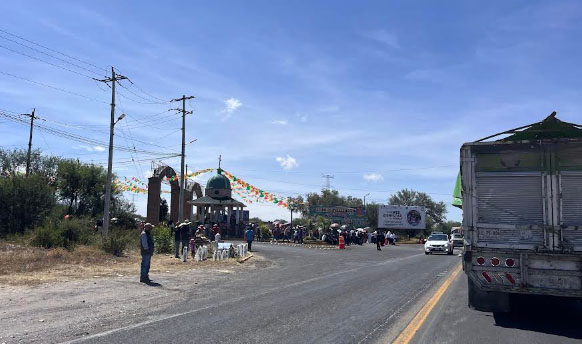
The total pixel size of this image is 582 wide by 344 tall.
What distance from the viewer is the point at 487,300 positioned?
9148mm

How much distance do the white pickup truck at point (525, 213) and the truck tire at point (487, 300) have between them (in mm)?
20

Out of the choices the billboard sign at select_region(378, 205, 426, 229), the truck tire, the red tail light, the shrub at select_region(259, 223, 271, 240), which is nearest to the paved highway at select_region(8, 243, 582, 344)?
the truck tire

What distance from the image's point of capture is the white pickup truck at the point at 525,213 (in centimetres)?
793

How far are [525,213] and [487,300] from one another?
6.40 feet

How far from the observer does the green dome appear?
45250 mm

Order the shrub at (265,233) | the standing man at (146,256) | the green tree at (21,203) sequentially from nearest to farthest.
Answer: the standing man at (146,256) → the green tree at (21,203) → the shrub at (265,233)

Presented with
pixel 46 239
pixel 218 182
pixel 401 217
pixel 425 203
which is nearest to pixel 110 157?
pixel 46 239

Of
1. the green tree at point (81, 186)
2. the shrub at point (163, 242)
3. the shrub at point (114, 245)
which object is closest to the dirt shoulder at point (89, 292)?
the shrub at point (114, 245)

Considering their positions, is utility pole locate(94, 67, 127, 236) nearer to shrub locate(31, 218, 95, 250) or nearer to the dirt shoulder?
shrub locate(31, 218, 95, 250)

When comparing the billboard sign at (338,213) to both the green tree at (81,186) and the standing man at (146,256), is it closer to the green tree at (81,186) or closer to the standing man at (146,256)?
the green tree at (81,186)

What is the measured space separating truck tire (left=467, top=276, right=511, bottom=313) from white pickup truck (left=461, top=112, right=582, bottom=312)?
20 millimetres

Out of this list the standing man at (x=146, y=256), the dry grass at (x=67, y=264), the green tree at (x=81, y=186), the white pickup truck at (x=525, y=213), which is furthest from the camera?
the green tree at (x=81, y=186)

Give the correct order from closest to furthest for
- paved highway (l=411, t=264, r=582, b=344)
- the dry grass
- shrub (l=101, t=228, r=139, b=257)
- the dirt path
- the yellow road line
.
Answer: the yellow road line → paved highway (l=411, t=264, r=582, b=344) → the dirt path → the dry grass → shrub (l=101, t=228, r=139, b=257)

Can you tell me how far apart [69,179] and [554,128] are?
4839 centimetres
